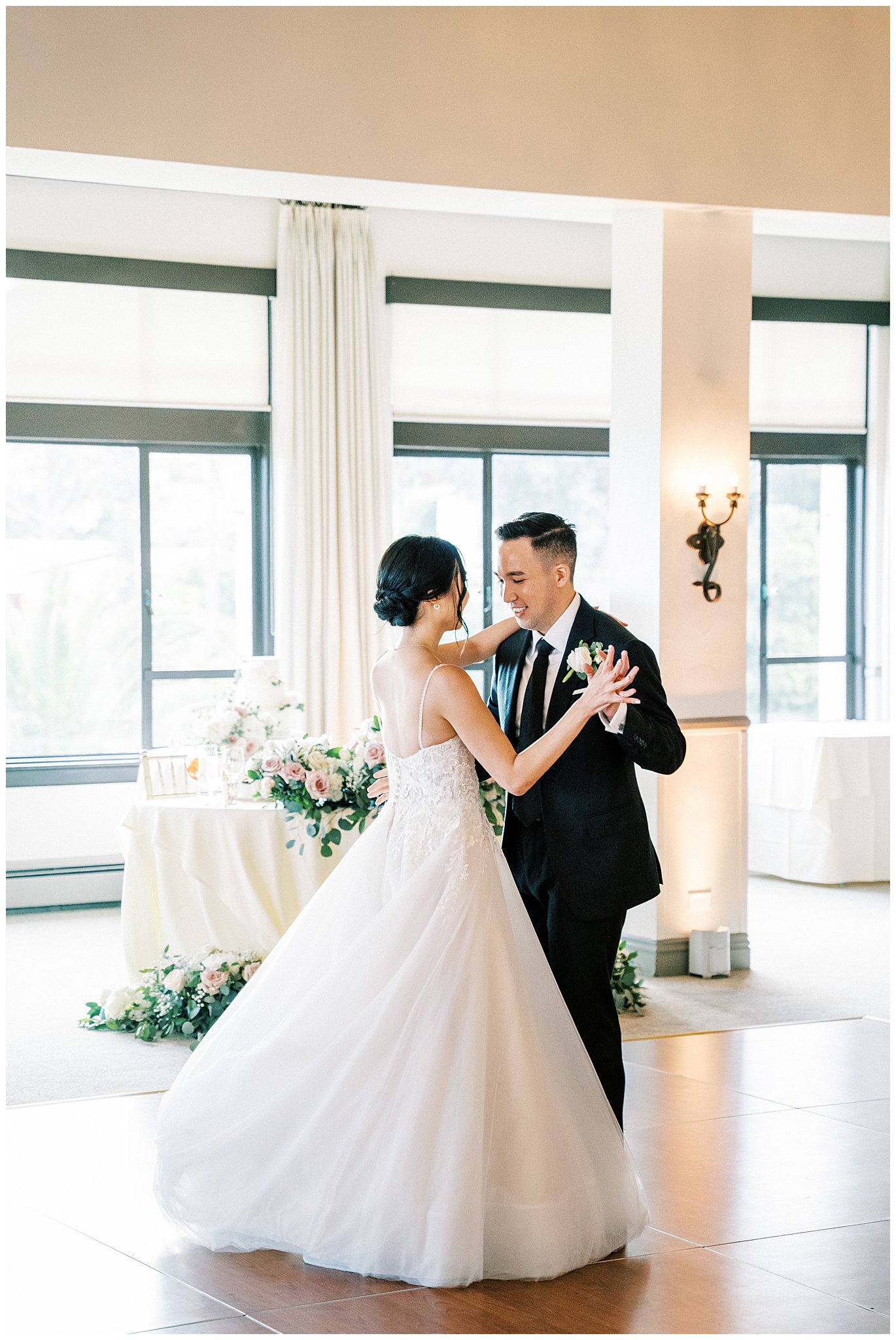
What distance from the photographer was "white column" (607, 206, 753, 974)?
6898 mm

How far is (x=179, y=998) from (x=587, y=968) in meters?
2.63

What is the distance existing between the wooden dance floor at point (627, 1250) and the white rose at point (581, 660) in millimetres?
1370

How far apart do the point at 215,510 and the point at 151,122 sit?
4044 millimetres

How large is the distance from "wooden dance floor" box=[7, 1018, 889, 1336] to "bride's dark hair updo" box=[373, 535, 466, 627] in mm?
1286

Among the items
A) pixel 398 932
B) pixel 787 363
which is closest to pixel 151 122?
pixel 398 932

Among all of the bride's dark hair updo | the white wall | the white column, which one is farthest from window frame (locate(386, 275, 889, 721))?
the bride's dark hair updo

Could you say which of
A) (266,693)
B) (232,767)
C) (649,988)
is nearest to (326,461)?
(266,693)

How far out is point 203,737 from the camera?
679 centimetres

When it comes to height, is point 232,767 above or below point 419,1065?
above

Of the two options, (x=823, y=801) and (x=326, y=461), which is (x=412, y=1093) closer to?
(x=823, y=801)

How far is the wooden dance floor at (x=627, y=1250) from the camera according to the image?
3.28 meters

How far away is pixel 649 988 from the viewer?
6848 mm

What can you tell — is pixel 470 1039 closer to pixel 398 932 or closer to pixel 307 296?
pixel 398 932

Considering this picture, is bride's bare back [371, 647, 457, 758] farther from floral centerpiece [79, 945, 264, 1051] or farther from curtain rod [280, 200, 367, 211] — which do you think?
curtain rod [280, 200, 367, 211]
